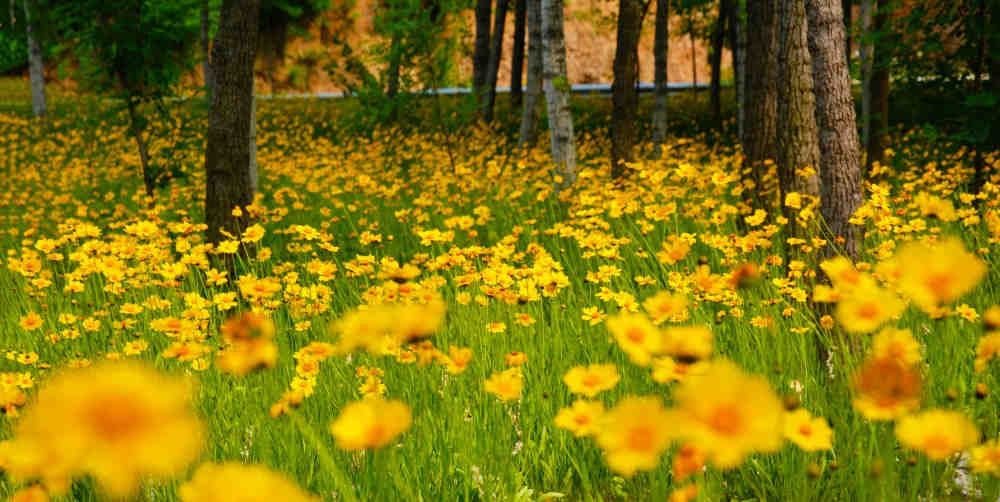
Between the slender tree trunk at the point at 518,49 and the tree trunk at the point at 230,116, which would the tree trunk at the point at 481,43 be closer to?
the slender tree trunk at the point at 518,49

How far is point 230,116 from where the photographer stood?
5152mm

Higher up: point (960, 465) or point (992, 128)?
point (992, 128)

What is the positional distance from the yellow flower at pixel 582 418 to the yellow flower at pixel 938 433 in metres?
0.47

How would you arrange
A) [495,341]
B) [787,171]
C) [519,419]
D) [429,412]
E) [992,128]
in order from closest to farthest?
[429,412] < [519,419] < [495,341] < [787,171] < [992,128]

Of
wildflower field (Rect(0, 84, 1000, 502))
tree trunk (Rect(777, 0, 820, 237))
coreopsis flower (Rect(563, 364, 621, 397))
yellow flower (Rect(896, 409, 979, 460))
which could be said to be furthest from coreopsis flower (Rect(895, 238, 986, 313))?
tree trunk (Rect(777, 0, 820, 237))

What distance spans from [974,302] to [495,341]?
230 centimetres

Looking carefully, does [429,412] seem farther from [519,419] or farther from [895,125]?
[895,125]

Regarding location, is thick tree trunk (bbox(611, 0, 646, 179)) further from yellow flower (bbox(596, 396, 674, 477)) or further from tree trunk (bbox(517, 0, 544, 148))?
yellow flower (bbox(596, 396, 674, 477))

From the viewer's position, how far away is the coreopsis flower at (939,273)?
1.11m

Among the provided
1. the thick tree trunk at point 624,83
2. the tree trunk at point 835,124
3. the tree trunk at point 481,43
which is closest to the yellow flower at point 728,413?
the tree trunk at point 835,124

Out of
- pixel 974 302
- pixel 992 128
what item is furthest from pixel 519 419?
pixel 992 128

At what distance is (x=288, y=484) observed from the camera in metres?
0.82

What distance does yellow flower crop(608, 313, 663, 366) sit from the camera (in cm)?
123

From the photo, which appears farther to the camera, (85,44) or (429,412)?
(85,44)
